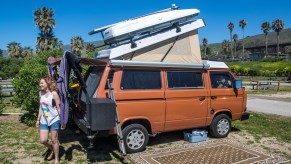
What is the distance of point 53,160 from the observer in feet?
20.8

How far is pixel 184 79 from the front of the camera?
7648 millimetres

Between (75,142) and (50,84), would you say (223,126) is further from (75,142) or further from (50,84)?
(50,84)

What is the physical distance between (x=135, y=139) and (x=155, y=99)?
40.2 inches

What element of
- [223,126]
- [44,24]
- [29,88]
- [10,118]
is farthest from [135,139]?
[44,24]

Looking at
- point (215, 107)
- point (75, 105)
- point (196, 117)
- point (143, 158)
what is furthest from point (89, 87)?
point (215, 107)

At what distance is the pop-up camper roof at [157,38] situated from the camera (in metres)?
7.29

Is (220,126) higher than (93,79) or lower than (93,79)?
lower

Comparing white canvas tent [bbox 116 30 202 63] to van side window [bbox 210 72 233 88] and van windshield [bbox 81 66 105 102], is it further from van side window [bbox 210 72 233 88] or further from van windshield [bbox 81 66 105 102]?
van windshield [bbox 81 66 105 102]

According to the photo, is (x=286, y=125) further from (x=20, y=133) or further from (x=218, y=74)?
(x=20, y=133)

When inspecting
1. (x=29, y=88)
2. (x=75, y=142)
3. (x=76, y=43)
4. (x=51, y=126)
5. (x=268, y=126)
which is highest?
(x=76, y=43)

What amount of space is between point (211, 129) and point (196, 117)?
31.0 inches

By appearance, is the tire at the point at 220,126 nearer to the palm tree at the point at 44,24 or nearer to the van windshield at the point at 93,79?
the van windshield at the point at 93,79

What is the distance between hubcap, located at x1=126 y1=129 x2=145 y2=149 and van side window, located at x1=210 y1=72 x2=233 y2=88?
2543 mm

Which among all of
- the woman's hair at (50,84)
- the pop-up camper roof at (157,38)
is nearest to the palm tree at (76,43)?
the pop-up camper roof at (157,38)
